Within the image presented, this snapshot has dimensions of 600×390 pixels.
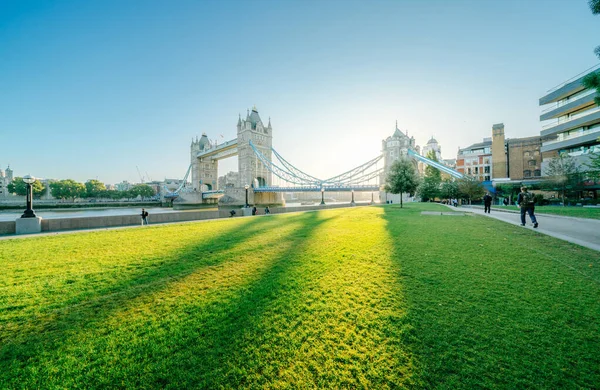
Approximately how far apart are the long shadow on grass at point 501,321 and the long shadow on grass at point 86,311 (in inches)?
144

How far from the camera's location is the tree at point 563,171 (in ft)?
78.5

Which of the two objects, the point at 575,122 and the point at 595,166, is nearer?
the point at 595,166

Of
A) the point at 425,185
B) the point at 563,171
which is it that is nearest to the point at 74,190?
the point at 425,185

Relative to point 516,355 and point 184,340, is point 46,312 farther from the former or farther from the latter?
point 516,355

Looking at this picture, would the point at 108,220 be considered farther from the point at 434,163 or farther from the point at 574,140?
the point at 434,163

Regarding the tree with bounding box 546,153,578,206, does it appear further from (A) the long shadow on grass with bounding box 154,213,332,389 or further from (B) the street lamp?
(B) the street lamp

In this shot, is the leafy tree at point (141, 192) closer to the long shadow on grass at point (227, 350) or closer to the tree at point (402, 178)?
the tree at point (402, 178)

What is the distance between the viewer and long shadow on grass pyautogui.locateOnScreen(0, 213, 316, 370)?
93.5 inches

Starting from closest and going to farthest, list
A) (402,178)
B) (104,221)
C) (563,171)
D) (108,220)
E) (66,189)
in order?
(104,221) → (108,220) → (402,178) → (563,171) → (66,189)

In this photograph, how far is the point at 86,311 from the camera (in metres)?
3.14

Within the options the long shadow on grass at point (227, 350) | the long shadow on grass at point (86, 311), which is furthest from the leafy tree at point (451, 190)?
the long shadow on grass at point (227, 350)

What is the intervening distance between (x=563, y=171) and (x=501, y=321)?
114ft

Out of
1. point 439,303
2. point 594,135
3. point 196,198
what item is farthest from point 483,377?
point 196,198

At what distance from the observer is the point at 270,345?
2426 millimetres
